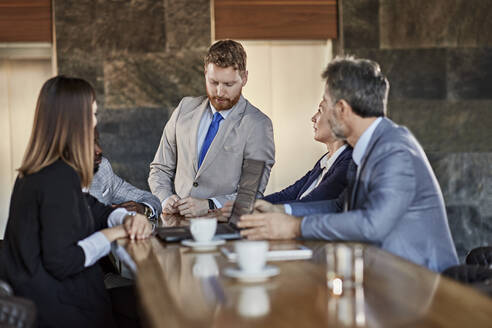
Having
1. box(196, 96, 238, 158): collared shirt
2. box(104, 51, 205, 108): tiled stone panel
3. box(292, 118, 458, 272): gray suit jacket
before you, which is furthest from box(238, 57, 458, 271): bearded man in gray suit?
box(104, 51, 205, 108): tiled stone panel

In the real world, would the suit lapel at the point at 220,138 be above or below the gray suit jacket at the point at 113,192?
above

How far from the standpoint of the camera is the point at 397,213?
2.27 metres

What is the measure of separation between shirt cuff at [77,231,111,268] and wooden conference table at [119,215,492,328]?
382 mm

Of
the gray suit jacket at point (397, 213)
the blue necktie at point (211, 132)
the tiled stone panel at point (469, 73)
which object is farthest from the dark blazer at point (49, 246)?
the tiled stone panel at point (469, 73)

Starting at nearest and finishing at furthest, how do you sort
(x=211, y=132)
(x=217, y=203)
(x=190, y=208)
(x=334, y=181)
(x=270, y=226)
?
(x=270, y=226) < (x=334, y=181) < (x=190, y=208) < (x=217, y=203) < (x=211, y=132)

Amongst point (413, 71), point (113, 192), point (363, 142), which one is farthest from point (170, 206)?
point (413, 71)

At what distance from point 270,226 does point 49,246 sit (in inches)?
32.1

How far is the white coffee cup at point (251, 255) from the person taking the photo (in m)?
1.75

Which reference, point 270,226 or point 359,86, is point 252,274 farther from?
point 359,86

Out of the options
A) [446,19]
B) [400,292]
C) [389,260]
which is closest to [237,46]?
[389,260]

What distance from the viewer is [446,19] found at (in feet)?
19.5

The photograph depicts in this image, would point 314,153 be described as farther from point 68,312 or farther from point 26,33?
point 68,312

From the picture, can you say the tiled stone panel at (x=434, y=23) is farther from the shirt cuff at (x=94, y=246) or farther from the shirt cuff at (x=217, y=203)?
the shirt cuff at (x=94, y=246)

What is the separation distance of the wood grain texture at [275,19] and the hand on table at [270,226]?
11.7 feet
